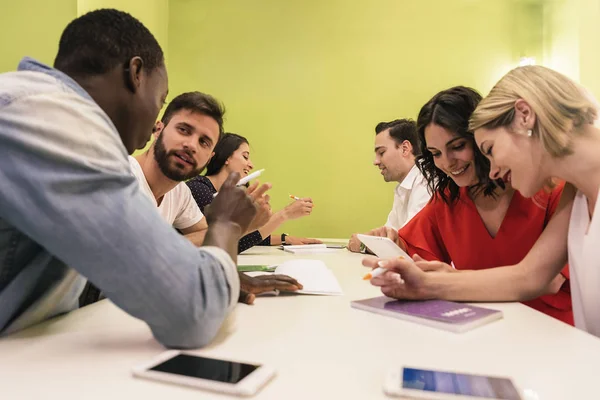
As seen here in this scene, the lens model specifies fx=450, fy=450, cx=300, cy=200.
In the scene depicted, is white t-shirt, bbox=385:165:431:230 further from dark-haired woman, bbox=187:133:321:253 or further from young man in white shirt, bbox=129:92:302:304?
young man in white shirt, bbox=129:92:302:304

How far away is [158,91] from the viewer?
768 millimetres

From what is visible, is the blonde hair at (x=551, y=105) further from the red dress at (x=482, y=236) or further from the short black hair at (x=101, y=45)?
the short black hair at (x=101, y=45)

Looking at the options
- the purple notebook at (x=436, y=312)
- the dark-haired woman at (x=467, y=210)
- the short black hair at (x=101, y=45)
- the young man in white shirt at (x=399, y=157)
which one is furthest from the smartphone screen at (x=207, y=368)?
the young man in white shirt at (x=399, y=157)

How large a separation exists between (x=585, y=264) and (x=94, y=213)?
903 mm

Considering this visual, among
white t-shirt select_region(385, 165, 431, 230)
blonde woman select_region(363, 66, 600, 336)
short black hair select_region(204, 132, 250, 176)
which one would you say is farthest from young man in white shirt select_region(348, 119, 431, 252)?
blonde woman select_region(363, 66, 600, 336)

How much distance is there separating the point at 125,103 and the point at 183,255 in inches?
12.2

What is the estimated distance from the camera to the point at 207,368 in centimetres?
50

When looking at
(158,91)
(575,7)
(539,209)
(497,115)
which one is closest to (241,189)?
(158,91)

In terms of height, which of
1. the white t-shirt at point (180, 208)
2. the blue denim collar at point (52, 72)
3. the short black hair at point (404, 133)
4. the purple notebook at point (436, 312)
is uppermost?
the blue denim collar at point (52, 72)

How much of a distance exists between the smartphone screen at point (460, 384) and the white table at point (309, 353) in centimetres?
3

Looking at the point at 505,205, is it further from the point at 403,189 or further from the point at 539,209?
the point at 403,189

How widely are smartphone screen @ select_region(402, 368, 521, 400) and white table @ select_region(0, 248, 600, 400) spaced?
3cm

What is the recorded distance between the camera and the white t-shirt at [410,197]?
2318mm

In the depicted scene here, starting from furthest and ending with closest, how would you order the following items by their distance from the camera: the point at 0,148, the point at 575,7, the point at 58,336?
1. the point at 575,7
2. the point at 58,336
3. the point at 0,148
